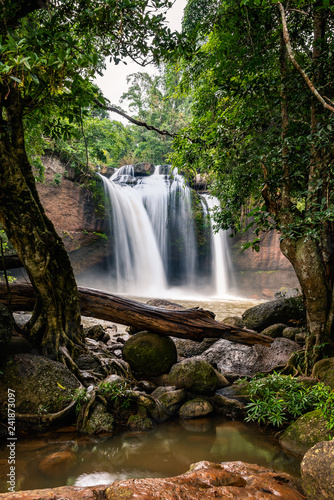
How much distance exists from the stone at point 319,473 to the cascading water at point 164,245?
15.6 meters

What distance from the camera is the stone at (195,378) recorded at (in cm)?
375

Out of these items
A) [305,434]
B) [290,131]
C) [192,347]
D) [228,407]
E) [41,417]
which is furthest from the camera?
[192,347]

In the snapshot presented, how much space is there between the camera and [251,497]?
1.64m

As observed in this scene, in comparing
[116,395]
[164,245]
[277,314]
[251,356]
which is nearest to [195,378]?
[116,395]

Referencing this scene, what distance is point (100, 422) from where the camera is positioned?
3.01 meters

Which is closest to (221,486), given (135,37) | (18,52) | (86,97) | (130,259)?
(18,52)

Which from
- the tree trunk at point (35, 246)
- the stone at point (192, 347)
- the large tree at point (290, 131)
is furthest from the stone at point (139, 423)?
the stone at point (192, 347)

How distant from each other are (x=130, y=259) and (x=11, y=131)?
569 inches

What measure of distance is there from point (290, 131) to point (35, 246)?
409 centimetres

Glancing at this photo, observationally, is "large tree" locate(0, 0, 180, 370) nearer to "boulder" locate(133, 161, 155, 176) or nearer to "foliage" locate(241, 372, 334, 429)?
"foliage" locate(241, 372, 334, 429)

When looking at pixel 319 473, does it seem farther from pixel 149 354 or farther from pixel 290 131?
pixel 290 131

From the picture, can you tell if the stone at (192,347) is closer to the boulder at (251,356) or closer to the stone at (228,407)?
the boulder at (251,356)

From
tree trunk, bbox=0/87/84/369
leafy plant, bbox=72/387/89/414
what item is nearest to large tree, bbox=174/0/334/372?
tree trunk, bbox=0/87/84/369

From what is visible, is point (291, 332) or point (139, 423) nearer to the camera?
point (139, 423)
